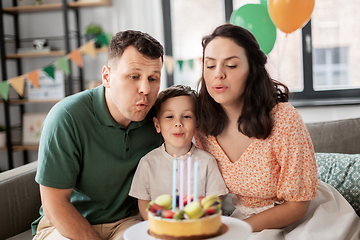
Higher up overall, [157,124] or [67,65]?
[67,65]

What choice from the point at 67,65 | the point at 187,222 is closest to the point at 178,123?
the point at 187,222

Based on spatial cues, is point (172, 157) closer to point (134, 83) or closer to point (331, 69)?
point (134, 83)

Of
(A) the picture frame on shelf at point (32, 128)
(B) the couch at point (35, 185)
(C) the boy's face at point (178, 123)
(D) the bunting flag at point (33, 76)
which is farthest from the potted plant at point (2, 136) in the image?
(C) the boy's face at point (178, 123)

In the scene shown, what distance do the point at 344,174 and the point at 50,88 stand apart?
3307 mm

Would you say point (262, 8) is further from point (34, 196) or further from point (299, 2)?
point (34, 196)

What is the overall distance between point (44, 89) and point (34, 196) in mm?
2425

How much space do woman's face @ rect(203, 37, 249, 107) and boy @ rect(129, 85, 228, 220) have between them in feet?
0.59

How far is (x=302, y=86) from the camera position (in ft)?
12.8

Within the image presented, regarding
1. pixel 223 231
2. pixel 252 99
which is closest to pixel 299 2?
pixel 252 99

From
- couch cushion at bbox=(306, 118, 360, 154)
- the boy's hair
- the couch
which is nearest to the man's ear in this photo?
the boy's hair

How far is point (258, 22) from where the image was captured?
9.30 feet

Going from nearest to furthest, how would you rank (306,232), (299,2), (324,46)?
(306,232)
(299,2)
(324,46)

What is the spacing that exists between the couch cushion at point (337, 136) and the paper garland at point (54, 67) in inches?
87.6

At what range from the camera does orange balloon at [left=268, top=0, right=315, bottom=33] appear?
8.16 feet
